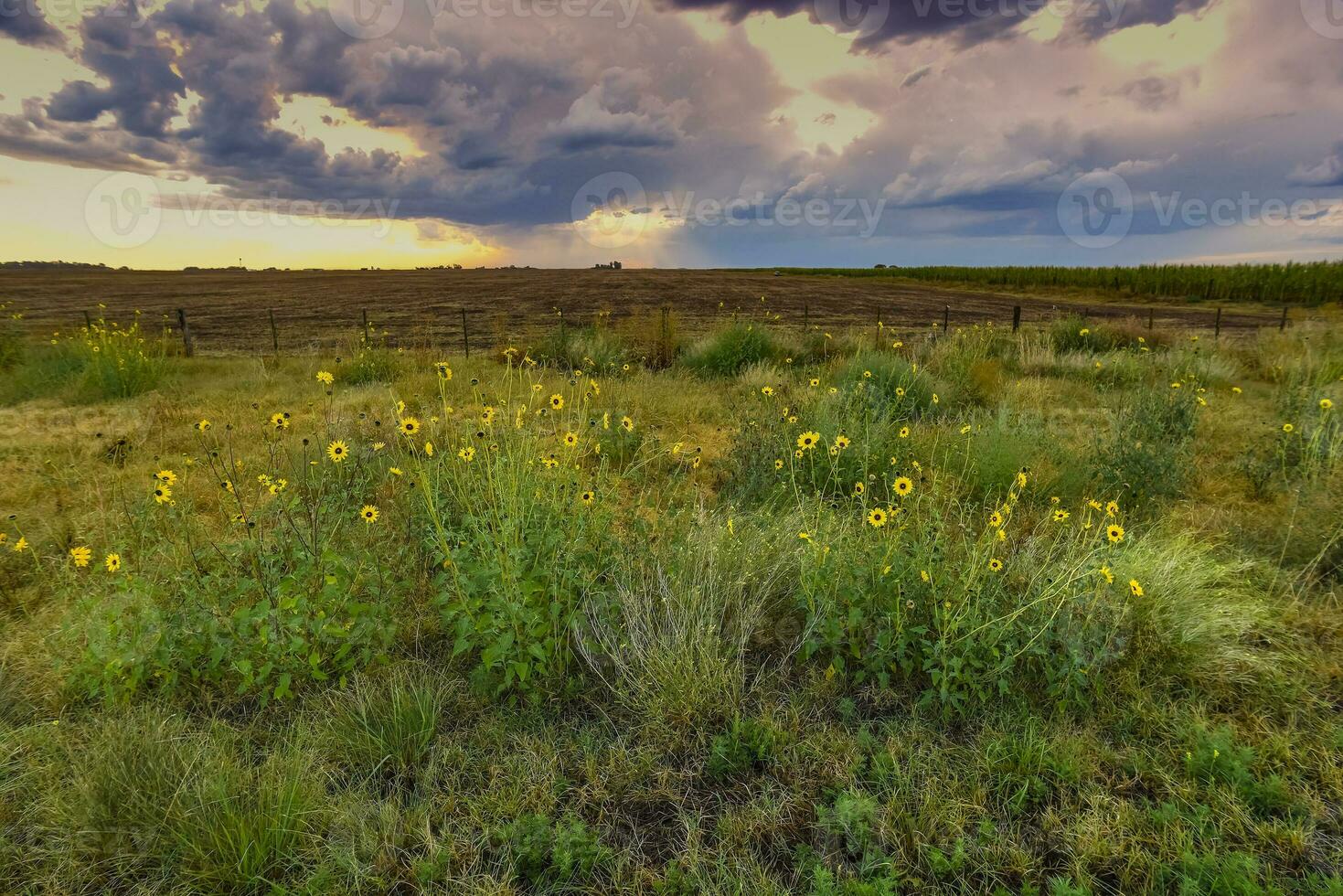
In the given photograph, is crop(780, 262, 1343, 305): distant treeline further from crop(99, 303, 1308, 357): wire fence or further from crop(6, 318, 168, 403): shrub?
crop(6, 318, 168, 403): shrub

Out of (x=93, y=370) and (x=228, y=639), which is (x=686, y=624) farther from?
(x=93, y=370)

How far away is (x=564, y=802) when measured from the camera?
2.50 metres

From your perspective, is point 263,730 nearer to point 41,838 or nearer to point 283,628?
point 283,628

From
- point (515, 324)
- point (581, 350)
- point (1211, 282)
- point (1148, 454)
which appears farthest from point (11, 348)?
point (1211, 282)

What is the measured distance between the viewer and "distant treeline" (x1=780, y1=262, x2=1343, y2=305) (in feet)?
120

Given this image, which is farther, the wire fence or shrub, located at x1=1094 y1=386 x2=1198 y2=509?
the wire fence

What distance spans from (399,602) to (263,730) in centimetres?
87

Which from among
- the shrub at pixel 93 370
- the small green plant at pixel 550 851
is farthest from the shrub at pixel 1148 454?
the shrub at pixel 93 370

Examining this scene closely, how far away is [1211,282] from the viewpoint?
4119 cm

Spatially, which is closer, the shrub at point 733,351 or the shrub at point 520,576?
the shrub at point 520,576

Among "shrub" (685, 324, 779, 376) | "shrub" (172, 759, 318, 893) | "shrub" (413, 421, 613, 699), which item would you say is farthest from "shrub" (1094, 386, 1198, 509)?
"shrub" (685, 324, 779, 376)

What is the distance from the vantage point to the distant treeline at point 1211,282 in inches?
1443

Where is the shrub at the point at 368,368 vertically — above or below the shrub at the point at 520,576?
above

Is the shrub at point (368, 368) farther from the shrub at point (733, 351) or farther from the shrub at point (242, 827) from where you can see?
the shrub at point (242, 827)
